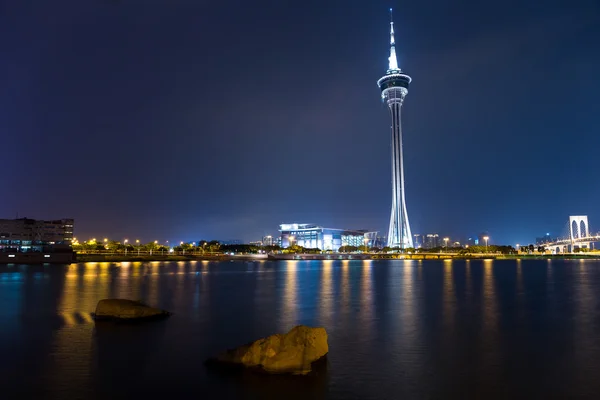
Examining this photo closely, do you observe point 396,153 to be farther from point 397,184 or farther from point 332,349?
point 332,349

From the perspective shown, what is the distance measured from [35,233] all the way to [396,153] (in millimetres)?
115687

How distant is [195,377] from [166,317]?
365 inches

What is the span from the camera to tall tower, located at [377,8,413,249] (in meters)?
142

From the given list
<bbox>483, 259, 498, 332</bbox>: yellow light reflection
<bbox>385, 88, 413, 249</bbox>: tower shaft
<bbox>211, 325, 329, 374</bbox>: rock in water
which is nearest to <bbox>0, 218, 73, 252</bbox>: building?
<bbox>385, 88, 413, 249</bbox>: tower shaft

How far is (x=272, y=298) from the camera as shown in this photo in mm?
28297

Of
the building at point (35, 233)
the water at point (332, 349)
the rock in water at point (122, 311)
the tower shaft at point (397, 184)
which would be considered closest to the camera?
the water at point (332, 349)

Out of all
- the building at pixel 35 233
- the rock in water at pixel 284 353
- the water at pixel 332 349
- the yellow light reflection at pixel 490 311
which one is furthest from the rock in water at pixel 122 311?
the building at pixel 35 233

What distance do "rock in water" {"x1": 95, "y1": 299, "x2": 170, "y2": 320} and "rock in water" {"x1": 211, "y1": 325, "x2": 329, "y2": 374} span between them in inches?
301

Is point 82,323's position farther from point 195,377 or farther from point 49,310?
point 195,377

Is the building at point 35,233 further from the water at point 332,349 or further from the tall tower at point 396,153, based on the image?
the water at point 332,349

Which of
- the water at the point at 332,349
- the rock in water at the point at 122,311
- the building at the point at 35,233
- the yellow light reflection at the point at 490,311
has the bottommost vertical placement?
the yellow light reflection at the point at 490,311

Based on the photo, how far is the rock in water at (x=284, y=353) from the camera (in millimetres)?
10086

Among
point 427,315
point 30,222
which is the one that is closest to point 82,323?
point 427,315

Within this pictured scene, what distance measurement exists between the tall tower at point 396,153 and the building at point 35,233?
98.9m
